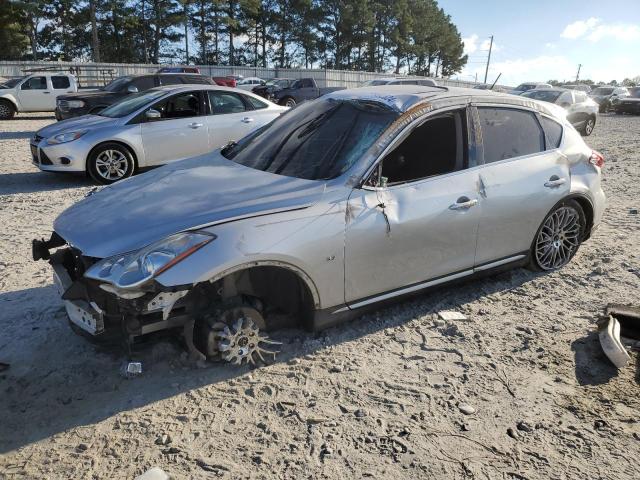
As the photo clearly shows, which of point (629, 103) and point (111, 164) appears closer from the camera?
point (111, 164)

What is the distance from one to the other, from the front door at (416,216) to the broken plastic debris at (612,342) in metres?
1.01

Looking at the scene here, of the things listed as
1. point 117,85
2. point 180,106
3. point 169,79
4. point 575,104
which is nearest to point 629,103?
point 575,104

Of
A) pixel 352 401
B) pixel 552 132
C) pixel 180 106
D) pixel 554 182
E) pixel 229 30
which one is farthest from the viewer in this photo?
pixel 229 30

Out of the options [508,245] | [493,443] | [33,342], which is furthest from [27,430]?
[508,245]

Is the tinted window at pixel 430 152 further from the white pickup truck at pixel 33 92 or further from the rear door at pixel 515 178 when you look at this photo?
the white pickup truck at pixel 33 92

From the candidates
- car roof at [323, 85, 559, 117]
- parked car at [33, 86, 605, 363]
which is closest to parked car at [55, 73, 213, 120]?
car roof at [323, 85, 559, 117]

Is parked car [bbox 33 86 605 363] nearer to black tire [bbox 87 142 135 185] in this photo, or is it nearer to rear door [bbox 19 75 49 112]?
black tire [bbox 87 142 135 185]

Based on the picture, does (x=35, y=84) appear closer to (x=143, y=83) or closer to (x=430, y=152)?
(x=143, y=83)

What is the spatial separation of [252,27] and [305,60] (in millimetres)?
8283

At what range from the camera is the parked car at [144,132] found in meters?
8.14

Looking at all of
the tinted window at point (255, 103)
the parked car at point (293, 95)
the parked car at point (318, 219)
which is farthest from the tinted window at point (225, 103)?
the parked car at point (293, 95)

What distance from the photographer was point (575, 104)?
17219mm

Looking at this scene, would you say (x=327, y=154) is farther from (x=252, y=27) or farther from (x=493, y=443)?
(x=252, y=27)

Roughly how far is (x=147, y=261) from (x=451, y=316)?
235 centimetres
